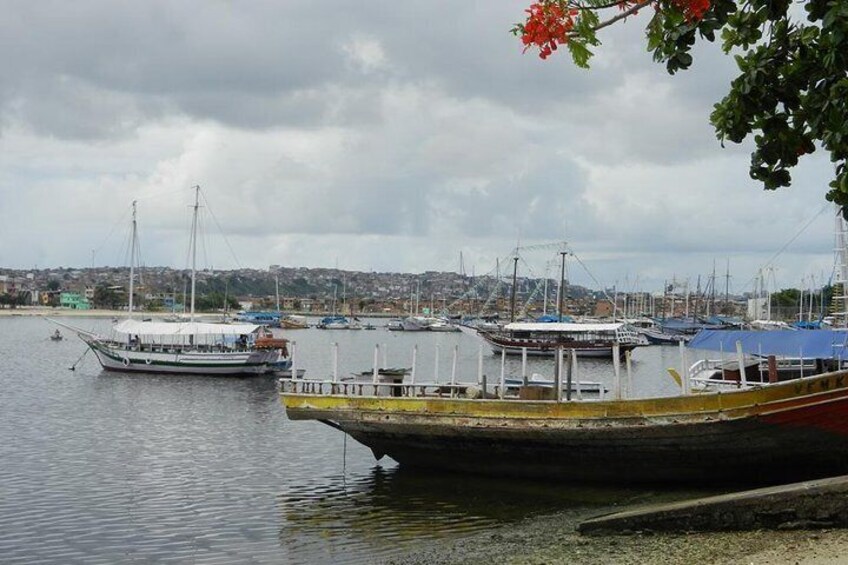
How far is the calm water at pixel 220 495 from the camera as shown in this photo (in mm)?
17344

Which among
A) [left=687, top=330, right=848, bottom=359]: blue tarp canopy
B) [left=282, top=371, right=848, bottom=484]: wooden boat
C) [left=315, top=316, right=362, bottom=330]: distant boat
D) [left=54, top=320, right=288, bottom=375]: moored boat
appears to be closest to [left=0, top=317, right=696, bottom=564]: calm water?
[left=282, top=371, right=848, bottom=484]: wooden boat

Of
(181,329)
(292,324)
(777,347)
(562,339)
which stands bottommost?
(292,324)

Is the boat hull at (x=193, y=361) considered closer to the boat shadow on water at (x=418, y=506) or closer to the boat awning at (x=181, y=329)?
the boat awning at (x=181, y=329)

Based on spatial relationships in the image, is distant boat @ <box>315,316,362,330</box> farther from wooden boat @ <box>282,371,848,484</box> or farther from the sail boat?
wooden boat @ <box>282,371,848,484</box>

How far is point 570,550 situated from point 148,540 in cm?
836

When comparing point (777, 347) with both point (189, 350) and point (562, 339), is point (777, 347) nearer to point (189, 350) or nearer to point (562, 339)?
point (189, 350)

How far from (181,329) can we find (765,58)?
187ft

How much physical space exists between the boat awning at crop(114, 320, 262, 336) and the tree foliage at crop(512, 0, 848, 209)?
54842mm

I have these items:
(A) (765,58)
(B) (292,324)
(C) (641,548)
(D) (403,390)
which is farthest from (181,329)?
(B) (292,324)

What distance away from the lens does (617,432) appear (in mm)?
19000

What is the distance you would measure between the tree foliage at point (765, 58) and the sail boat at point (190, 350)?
171 feet

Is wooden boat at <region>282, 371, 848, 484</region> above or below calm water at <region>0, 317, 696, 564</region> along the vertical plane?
above

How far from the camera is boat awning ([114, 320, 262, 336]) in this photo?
60875 millimetres

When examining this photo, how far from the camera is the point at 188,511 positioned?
66.5 ft
